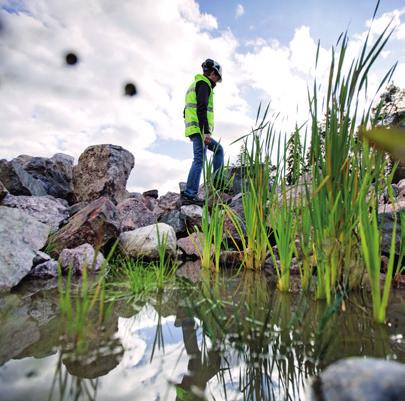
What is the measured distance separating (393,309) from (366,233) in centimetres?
44

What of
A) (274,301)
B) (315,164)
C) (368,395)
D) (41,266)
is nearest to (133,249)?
(41,266)

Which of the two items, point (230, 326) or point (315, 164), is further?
point (315, 164)

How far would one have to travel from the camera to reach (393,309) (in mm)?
1352

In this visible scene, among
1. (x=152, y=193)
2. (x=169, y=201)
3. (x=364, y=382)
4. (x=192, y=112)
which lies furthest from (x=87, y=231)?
(x=152, y=193)

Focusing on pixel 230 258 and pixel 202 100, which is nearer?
pixel 230 258

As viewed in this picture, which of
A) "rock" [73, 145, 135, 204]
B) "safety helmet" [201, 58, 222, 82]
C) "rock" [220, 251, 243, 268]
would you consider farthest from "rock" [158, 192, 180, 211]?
"rock" [220, 251, 243, 268]

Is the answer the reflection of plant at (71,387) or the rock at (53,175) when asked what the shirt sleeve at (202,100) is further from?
the reflection of plant at (71,387)

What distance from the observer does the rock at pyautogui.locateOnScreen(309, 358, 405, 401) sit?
0.53 metres

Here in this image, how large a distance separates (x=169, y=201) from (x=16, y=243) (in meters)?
4.22

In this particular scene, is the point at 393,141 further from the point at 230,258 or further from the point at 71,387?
the point at 230,258

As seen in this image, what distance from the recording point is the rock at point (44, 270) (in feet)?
7.64

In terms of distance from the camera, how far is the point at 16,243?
2.34m

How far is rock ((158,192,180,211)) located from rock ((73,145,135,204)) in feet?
2.75

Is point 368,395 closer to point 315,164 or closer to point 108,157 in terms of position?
point 315,164
